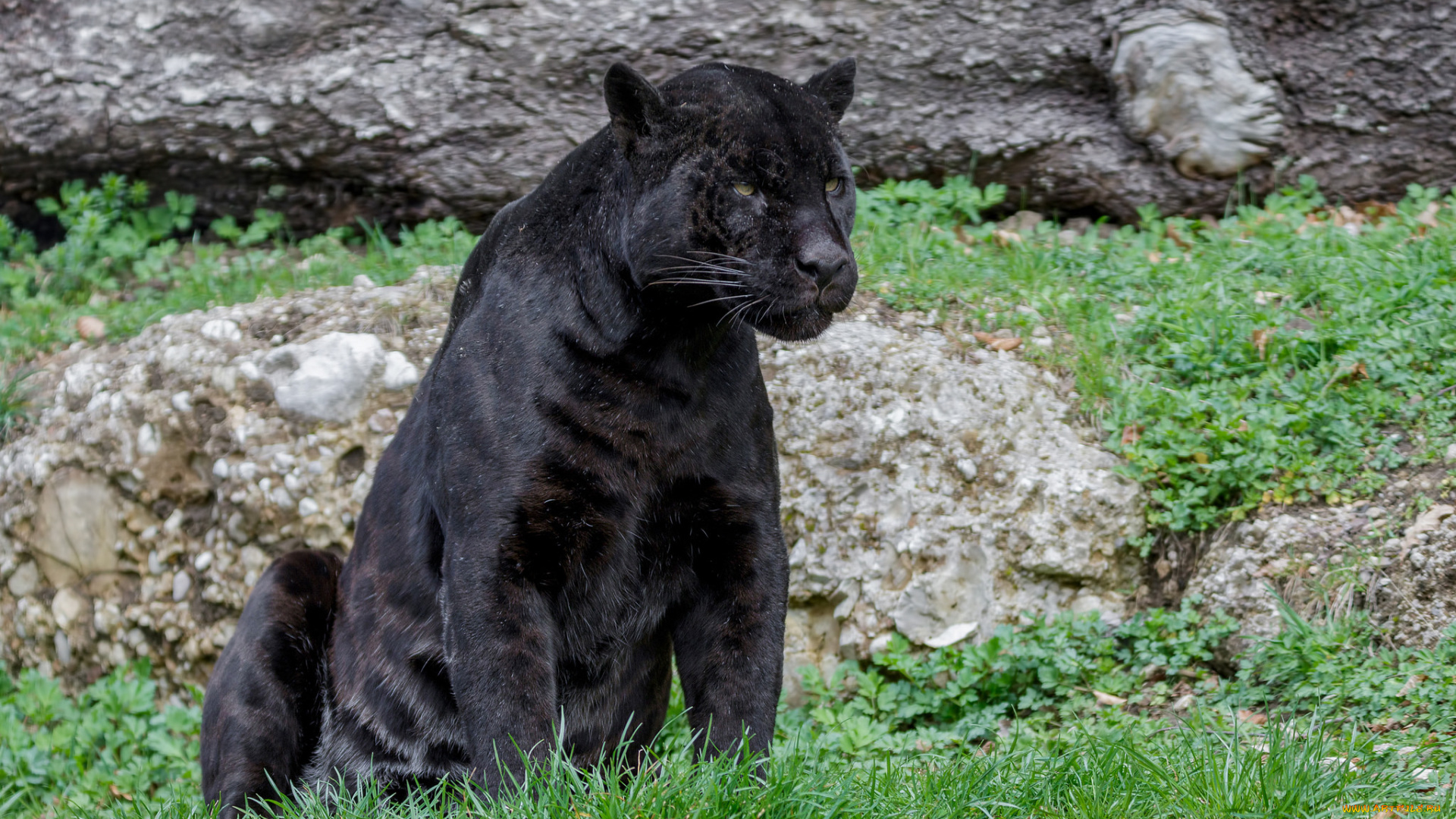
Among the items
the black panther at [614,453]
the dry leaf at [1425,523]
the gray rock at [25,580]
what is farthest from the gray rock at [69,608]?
the dry leaf at [1425,523]

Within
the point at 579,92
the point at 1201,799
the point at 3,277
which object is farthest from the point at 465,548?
the point at 3,277

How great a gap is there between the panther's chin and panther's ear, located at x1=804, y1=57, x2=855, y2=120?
1.92ft

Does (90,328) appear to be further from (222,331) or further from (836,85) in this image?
(836,85)

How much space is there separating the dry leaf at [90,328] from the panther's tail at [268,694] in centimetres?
293

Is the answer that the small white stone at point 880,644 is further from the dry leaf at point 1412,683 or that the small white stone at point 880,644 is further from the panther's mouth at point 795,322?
the panther's mouth at point 795,322

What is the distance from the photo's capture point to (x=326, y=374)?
509cm

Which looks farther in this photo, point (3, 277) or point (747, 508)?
point (3, 277)

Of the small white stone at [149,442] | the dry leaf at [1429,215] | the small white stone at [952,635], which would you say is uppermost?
the dry leaf at [1429,215]

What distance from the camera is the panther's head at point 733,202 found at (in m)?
2.82

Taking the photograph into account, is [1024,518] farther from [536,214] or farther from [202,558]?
[202,558]

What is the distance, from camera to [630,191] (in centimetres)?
298

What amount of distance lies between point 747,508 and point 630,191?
31.8 inches

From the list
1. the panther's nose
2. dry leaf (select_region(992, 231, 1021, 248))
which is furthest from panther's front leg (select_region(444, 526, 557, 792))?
dry leaf (select_region(992, 231, 1021, 248))

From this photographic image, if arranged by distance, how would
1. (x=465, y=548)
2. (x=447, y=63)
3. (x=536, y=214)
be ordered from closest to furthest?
(x=465, y=548) < (x=536, y=214) < (x=447, y=63)
